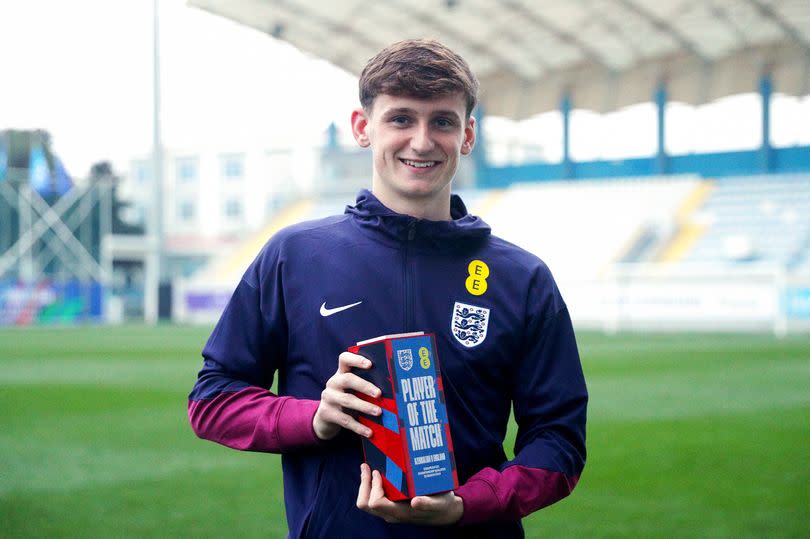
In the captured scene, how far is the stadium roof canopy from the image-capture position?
106 feet

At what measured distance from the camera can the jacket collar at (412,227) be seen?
222 cm

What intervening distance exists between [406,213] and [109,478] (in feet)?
16.0

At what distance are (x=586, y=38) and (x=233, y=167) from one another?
3160cm

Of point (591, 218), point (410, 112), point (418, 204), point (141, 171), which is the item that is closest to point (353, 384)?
point (418, 204)

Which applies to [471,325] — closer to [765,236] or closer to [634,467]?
[634,467]

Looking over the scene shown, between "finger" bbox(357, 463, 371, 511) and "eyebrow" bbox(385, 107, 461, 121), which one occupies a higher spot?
"eyebrow" bbox(385, 107, 461, 121)

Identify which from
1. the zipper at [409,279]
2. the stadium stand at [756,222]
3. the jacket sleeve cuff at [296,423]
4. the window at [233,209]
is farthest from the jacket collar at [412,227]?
the window at [233,209]

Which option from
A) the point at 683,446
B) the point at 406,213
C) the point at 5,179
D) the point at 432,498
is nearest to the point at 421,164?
the point at 406,213

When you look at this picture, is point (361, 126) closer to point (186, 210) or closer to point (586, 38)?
point (586, 38)

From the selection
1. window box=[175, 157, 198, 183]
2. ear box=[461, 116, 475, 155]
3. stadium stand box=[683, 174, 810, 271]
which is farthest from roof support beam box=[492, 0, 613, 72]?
window box=[175, 157, 198, 183]

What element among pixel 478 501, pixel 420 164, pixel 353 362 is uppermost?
pixel 420 164

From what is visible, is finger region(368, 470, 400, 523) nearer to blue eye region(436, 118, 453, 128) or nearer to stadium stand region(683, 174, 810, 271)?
blue eye region(436, 118, 453, 128)

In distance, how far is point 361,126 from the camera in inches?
95.0

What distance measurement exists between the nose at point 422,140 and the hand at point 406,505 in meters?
0.65
